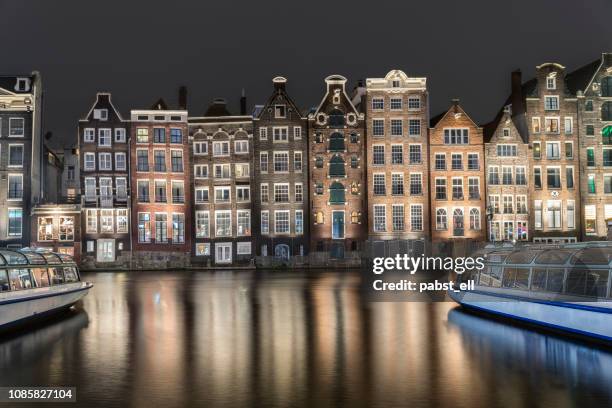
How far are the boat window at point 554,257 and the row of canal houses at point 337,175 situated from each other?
53.8m

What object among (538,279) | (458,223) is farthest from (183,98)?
(538,279)

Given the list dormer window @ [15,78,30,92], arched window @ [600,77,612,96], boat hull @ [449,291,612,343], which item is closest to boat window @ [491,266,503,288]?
boat hull @ [449,291,612,343]

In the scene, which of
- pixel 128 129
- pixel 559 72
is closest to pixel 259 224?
pixel 128 129

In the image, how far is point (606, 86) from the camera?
8031 centimetres

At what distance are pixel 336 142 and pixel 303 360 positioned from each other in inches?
2512

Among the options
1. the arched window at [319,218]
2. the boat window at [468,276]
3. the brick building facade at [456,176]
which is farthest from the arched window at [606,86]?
the boat window at [468,276]

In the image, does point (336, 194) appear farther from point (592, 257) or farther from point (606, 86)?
point (592, 257)

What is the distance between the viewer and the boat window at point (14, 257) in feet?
80.9

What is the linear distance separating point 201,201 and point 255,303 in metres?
49.4

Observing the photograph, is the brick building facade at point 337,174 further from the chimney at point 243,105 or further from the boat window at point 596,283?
the boat window at point 596,283

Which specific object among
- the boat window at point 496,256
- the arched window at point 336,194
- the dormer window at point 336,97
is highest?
the dormer window at point 336,97

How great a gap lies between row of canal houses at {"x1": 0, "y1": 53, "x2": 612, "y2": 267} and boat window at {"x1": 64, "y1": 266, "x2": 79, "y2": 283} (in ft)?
155

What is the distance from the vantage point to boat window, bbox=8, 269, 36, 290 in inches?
952

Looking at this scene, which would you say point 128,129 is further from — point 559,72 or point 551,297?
point 551,297
